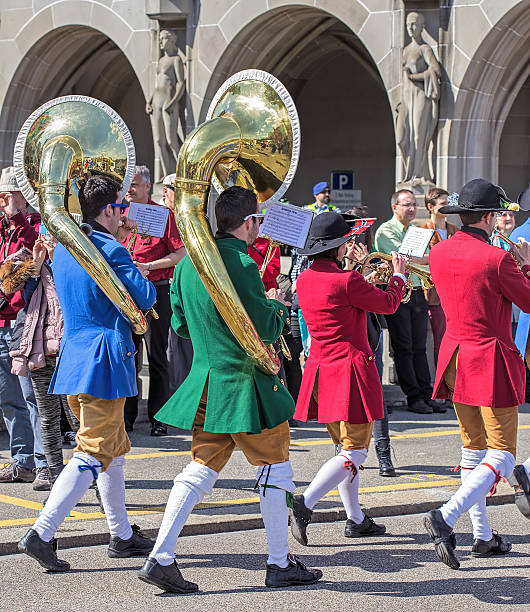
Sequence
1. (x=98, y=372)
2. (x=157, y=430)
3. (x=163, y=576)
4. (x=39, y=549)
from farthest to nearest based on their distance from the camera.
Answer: (x=157, y=430) < (x=98, y=372) < (x=39, y=549) < (x=163, y=576)

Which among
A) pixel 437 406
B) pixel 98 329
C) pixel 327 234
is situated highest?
pixel 327 234

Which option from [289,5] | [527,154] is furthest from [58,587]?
[527,154]

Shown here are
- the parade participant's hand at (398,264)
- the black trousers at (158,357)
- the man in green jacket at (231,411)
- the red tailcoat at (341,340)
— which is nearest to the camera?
the man in green jacket at (231,411)

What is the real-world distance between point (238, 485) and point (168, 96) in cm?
894

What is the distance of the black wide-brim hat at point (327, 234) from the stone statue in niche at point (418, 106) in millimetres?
8120

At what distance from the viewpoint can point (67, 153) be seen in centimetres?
647

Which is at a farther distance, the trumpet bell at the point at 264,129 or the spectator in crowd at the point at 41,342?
the spectator in crowd at the point at 41,342

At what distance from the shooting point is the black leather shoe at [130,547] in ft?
20.3

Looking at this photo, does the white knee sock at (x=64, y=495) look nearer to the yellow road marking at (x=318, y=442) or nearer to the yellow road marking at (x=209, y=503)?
the yellow road marking at (x=209, y=503)

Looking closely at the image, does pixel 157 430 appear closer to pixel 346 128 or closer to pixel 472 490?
pixel 472 490

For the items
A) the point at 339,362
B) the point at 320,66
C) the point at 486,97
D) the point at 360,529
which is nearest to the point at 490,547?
the point at 360,529

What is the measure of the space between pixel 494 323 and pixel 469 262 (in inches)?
13.0

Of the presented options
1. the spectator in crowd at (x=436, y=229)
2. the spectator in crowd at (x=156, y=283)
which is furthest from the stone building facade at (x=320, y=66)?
the spectator in crowd at (x=156, y=283)

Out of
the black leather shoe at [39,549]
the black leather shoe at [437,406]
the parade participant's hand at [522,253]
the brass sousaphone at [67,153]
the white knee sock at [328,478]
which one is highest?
the brass sousaphone at [67,153]
